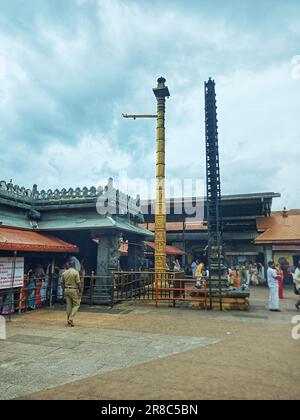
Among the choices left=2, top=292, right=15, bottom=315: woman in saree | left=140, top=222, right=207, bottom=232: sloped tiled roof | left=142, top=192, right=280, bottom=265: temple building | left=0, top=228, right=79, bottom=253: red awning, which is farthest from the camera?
left=140, top=222, right=207, bottom=232: sloped tiled roof

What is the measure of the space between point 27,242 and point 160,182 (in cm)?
834

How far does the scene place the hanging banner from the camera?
914cm

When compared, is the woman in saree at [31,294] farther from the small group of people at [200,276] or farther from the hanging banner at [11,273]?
the small group of people at [200,276]

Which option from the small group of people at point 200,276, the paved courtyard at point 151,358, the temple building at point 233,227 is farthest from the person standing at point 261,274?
the paved courtyard at point 151,358

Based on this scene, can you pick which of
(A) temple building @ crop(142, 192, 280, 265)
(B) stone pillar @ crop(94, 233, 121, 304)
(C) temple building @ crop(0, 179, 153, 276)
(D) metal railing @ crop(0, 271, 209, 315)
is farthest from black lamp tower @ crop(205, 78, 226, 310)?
(A) temple building @ crop(142, 192, 280, 265)

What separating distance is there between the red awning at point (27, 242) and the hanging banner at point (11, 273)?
2.28ft

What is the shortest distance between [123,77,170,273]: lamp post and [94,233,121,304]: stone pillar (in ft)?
13.0

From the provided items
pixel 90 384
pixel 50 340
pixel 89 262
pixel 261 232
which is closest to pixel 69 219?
pixel 89 262

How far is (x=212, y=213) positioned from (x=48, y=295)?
7.61 m

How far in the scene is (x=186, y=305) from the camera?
36.6 feet

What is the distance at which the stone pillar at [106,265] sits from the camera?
1141 centimetres

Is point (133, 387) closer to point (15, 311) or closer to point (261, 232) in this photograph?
point (15, 311)

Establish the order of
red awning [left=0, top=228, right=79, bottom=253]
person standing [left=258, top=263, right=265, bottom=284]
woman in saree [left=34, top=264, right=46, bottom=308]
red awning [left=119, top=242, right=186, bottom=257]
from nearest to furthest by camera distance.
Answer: red awning [left=0, top=228, right=79, bottom=253] → woman in saree [left=34, top=264, right=46, bottom=308] → red awning [left=119, top=242, right=186, bottom=257] → person standing [left=258, top=263, right=265, bottom=284]

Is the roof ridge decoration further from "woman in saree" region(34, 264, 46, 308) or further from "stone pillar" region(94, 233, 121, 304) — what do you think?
"woman in saree" region(34, 264, 46, 308)
